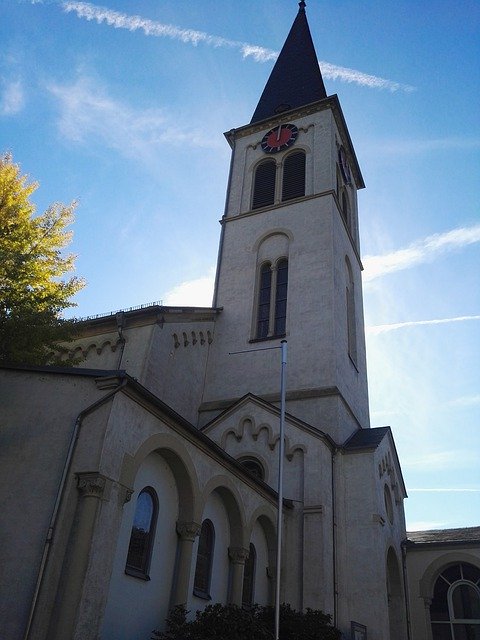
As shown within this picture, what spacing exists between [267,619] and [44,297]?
991 centimetres

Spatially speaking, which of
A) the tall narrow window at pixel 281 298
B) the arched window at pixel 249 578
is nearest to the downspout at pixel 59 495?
the arched window at pixel 249 578

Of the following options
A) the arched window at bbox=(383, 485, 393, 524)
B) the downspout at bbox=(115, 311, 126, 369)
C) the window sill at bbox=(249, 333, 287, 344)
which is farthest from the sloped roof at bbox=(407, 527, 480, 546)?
the downspout at bbox=(115, 311, 126, 369)

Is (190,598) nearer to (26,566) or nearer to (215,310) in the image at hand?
(26,566)

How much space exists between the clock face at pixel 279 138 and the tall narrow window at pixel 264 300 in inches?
329

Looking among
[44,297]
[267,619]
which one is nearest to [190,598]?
[267,619]

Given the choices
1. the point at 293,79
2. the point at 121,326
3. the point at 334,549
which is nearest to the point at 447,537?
the point at 334,549

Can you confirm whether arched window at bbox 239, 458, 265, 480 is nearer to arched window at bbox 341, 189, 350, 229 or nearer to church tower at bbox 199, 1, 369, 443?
church tower at bbox 199, 1, 369, 443

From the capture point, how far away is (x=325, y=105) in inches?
1252

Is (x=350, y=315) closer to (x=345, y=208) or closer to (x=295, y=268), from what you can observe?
(x=295, y=268)

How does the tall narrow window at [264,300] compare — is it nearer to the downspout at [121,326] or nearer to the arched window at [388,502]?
the downspout at [121,326]

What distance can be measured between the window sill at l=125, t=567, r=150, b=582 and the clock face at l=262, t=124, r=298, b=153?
Answer: 80.5 feet

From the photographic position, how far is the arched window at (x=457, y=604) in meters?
19.7

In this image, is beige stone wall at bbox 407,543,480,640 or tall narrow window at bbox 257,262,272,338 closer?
beige stone wall at bbox 407,543,480,640

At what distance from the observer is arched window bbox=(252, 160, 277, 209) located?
2950 cm
